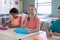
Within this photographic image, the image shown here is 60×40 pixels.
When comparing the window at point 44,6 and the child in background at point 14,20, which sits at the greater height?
the window at point 44,6

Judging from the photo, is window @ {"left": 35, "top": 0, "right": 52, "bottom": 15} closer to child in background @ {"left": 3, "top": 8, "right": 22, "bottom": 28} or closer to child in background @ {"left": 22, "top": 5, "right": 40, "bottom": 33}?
child in background @ {"left": 3, "top": 8, "right": 22, "bottom": 28}

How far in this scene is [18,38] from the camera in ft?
5.30

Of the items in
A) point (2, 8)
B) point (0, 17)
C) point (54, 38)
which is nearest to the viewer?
point (54, 38)

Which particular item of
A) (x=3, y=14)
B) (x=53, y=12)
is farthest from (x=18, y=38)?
(x=53, y=12)

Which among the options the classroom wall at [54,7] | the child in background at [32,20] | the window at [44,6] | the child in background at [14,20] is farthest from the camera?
the window at [44,6]

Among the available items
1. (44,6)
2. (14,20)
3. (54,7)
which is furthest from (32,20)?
(44,6)

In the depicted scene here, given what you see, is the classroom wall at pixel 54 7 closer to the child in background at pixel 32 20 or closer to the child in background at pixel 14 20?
the child in background at pixel 14 20

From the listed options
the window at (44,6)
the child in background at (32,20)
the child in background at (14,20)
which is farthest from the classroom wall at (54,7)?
the child in background at (32,20)

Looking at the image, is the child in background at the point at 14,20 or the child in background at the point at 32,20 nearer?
the child in background at the point at 32,20

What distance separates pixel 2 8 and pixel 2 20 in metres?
0.53

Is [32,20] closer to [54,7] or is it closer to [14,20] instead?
[14,20]

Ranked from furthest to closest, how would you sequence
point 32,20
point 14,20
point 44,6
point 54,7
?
point 44,6 < point 54,7 < point 14,20 < point 32,20

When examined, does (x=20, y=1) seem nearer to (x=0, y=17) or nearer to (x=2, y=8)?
(x=2, y=8)

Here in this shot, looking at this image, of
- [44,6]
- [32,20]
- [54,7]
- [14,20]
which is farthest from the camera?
[44,6]
